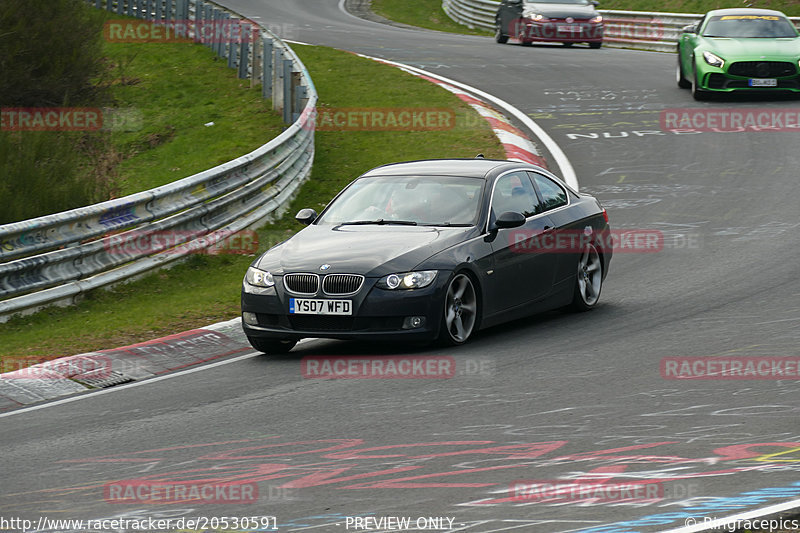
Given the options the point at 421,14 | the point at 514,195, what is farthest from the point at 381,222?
the point at 421,14

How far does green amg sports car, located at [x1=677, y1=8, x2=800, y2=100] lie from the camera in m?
23.4

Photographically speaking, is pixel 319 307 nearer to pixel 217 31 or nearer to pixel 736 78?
pixel 736 78

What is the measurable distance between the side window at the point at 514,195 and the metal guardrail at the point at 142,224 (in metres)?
4.09

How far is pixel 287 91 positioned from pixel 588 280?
34.6ft

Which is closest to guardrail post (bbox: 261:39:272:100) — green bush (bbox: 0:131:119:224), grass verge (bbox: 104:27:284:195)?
grass verge (bbox: 104:27:284:195)

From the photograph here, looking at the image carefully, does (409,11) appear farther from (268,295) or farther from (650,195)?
(268,295)

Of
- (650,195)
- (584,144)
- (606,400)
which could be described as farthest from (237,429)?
(584,144)

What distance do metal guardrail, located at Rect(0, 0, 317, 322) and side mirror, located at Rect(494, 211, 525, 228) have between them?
14.1 feet

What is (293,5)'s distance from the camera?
174 ft

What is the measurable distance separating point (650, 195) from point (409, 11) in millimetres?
37034

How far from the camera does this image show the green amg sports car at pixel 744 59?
76.6ft

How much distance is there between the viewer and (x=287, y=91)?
2167cm

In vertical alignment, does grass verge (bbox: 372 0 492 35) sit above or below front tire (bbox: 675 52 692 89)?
below

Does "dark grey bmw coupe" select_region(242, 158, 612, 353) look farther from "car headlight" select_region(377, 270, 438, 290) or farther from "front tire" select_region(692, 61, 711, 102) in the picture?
"front tire" select_region(692, 61, 711, 102)
